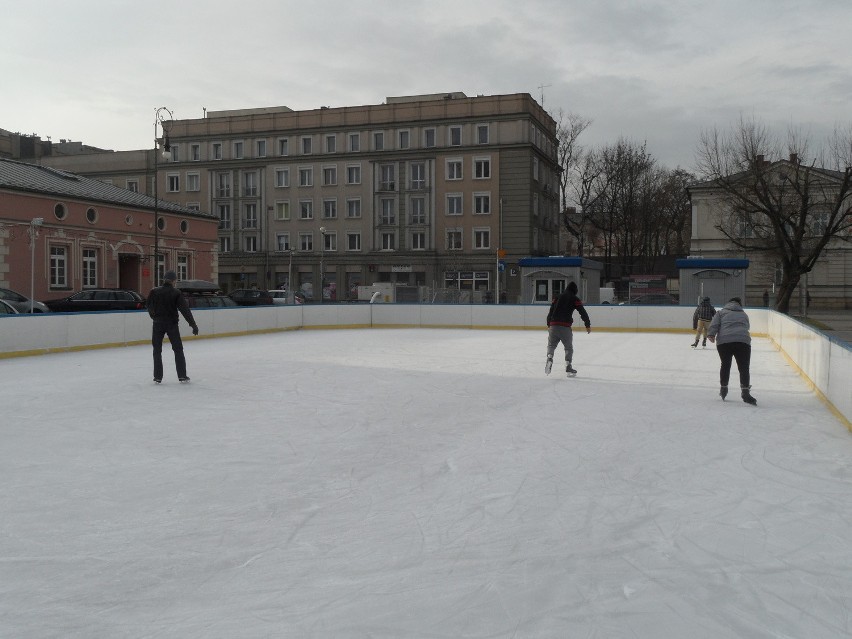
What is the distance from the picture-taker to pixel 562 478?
22.5ft

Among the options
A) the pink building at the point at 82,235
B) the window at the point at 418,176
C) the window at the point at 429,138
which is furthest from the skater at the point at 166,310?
the window at the point at 429,138

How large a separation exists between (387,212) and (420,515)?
5472 cm

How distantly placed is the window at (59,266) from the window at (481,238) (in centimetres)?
2875

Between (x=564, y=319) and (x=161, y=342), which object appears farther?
(x=564, y=319)

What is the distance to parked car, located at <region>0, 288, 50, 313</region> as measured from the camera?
25.2 metres

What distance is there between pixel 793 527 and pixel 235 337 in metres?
21.2

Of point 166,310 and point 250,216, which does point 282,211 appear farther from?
point 166,310

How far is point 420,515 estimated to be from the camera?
569cm

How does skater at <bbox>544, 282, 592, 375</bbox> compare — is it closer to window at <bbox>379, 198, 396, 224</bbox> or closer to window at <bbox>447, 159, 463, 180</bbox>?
window at <bbox>447, 159, 463, 180</bbox>

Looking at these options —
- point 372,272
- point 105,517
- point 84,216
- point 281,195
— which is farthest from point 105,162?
point 105,517

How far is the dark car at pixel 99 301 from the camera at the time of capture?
30078 millimetres

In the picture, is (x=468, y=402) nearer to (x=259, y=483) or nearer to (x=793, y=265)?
(x=259, y=483)

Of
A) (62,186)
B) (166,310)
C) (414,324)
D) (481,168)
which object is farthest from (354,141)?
(166,310)

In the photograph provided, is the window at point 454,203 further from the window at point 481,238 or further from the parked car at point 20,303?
the parked car at point 20,303
